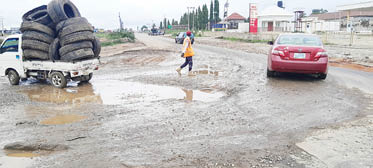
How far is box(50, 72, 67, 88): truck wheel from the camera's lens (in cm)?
977

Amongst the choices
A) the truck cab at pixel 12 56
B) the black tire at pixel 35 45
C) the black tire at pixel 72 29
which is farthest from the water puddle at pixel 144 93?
the truck cab at pixel 12 56

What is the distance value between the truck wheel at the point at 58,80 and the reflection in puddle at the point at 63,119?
3.64 m

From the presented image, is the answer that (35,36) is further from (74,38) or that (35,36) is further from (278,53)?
(278,53)

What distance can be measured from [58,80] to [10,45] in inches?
97.9

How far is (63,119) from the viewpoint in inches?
245

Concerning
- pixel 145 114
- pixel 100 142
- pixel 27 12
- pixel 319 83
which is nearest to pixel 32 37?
pixel 27 12

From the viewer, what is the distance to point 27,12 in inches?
401

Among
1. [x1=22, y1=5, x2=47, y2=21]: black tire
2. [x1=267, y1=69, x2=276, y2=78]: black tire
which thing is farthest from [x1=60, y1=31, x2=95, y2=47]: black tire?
[x1=267, y1=69, x2=276, y2=78]: black tire

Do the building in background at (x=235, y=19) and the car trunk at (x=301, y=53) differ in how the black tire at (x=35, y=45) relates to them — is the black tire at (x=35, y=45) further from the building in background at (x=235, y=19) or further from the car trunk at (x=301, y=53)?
the building in background at (x=235, y=19)

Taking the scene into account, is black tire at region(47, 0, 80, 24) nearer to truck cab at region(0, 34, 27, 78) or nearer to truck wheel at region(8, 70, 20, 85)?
truck cab at region(0, 34, 27, 78)

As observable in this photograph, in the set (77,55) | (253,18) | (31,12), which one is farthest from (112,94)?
(253,18)

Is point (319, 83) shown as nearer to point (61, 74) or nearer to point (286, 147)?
point (286, 147)

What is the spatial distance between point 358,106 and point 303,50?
318 centimetres

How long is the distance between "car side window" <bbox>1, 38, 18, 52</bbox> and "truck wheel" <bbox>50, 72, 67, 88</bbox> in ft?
6.25
